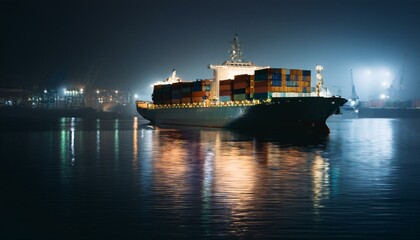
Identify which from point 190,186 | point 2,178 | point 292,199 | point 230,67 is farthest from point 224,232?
point 230,67

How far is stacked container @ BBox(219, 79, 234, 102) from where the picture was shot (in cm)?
9719

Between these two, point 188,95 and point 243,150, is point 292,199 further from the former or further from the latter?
point 188,95

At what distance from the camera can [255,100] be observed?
86750 mm

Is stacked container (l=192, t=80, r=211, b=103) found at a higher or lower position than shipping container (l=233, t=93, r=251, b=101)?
higher

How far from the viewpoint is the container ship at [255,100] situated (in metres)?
82.2

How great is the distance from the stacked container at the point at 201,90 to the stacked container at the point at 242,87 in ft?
41.4

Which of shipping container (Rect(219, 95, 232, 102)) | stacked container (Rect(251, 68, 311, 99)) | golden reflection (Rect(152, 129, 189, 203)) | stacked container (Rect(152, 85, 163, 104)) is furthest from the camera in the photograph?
stacked container (Rect(152, 85, 163, 104))

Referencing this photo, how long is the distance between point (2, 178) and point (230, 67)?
274 ft

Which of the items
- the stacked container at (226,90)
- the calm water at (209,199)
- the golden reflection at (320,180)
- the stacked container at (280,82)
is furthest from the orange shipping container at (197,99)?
the calm water at (209,199)

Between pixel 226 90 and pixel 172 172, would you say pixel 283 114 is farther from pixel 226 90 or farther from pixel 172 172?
pixel 172 172

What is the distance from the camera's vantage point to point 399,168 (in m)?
36.8

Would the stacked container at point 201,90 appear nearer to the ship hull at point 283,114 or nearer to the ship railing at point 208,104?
the ship railing at point 208,104

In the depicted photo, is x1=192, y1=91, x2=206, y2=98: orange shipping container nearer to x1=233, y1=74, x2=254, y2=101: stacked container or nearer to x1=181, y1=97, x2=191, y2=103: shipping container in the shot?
x1=181, y1=97, x2=191, y2=103: shipping container

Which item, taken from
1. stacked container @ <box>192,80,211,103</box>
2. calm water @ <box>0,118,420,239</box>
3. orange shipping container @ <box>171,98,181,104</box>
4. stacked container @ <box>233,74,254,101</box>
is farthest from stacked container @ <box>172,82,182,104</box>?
calm water @ <box>0,118,420,239</box>
